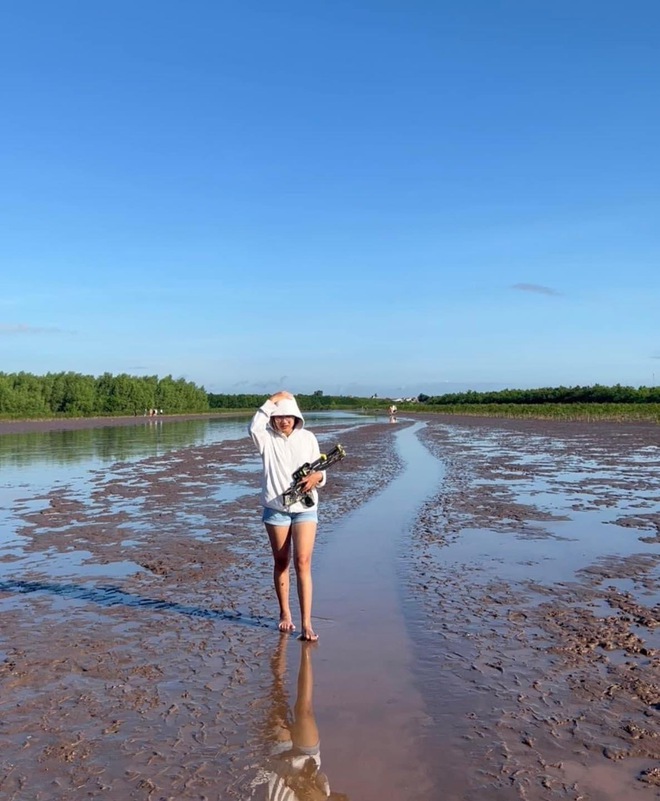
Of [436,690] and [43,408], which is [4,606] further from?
[43,408]

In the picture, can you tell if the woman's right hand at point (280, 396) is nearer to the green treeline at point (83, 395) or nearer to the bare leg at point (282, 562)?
the bare leg at point (282, 562)

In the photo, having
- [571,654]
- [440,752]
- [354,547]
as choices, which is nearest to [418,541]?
[354,547]

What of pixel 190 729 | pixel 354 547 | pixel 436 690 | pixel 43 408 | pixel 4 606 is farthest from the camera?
pixel 43 408

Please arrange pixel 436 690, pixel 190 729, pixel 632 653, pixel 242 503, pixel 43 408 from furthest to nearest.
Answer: pixel 43 408
pixel 242 503
pixel 632 653
pixel 436 690
pixel 190 729

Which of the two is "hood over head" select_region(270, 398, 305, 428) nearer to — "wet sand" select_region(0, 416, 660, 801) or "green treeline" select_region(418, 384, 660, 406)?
"wet sand" select_region(0, 416, 660, 801)

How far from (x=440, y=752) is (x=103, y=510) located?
1197 centimetres

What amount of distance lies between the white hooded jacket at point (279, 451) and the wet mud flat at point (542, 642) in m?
1.94

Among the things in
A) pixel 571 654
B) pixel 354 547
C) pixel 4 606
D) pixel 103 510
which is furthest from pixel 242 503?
pixel 571 654

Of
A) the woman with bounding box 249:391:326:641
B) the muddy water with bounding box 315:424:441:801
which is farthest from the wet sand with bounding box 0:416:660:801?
the woman with bounding box 249:391:326:641

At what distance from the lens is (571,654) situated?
6.18 metres

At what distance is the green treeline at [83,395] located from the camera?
90312 mm

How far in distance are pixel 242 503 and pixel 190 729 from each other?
445 inches

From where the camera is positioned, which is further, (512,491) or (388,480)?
(388,480)

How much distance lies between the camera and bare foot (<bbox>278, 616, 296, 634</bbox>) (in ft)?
22.4
